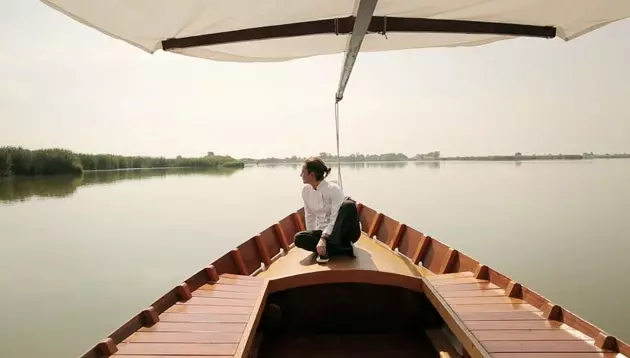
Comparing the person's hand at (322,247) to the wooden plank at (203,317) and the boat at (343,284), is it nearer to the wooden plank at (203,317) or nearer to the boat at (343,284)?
the boat at (343,284)

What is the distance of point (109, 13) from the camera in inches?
82.0

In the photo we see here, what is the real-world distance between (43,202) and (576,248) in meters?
24.2

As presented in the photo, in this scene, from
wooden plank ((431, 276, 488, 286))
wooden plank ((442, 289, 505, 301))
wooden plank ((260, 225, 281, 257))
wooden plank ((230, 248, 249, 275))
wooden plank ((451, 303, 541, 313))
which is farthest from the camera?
wooden plank ((260, 225, 281, 257))

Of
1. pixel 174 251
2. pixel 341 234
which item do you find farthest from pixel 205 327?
pixel 174 251

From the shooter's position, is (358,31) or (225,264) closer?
(358,31)

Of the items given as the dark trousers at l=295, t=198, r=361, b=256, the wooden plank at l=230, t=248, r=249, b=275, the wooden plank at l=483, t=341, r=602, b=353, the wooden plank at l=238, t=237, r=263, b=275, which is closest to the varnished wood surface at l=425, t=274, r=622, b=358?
the wooden plank at l=483, t=341, r=602, b=353

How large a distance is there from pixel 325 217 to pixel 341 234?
43 cm

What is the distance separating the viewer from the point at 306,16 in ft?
8.78

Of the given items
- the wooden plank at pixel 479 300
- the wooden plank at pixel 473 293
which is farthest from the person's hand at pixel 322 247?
the wooden plank at pixel 479 300

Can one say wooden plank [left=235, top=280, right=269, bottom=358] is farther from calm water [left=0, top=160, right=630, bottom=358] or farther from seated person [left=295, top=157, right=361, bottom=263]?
calm water [left=0, top=160, right=630, bottom=358]

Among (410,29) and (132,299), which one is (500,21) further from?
(132,299)

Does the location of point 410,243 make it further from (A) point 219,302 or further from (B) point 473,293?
(A) point 219,302

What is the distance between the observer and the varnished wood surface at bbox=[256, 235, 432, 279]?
3270mm

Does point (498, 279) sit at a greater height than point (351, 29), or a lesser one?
lesser
